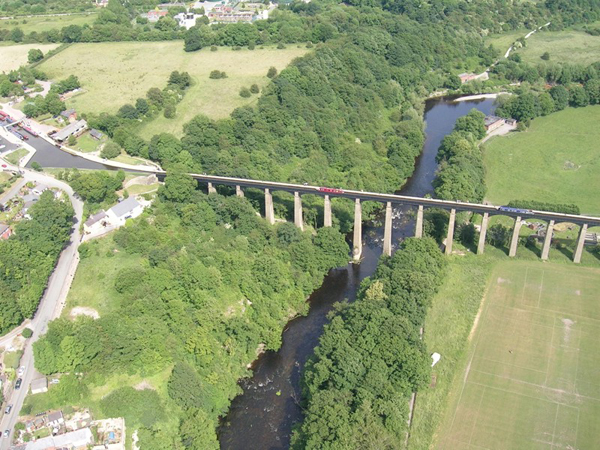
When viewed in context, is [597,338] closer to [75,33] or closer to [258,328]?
[258,328]

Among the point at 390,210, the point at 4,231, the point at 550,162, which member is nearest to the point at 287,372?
the point at 390,210

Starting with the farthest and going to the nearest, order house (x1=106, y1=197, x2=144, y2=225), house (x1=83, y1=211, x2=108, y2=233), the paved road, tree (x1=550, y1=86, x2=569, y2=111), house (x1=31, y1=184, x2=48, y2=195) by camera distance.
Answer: tree (x1=550, y1=86, x2=569, y2=111), house (x1=31, y1=184, x2=48, y2=195), house (x1=106, y1=197, x2=144, y2=225), house (x1=83, y1=211, x2=108, y2=233), the paved road

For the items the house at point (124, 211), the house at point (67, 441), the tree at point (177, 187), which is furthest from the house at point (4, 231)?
the house at point (67, 441)

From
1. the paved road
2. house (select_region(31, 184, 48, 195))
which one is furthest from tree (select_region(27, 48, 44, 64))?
house (select_region(31, 184, 48, 195))

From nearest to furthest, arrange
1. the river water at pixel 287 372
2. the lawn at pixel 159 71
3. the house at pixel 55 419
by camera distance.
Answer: the house at pixel 55 419 < the river water at pixel 287 372 < the lawn at pixel 159 71

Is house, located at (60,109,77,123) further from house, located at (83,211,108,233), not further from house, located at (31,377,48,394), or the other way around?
house, located at (31,377,48,394)

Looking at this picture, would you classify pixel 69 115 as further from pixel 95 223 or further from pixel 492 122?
pixel 492 122

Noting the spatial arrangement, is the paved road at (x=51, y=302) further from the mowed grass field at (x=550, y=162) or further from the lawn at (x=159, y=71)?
the mowed grass field at (x=550, y=162)
